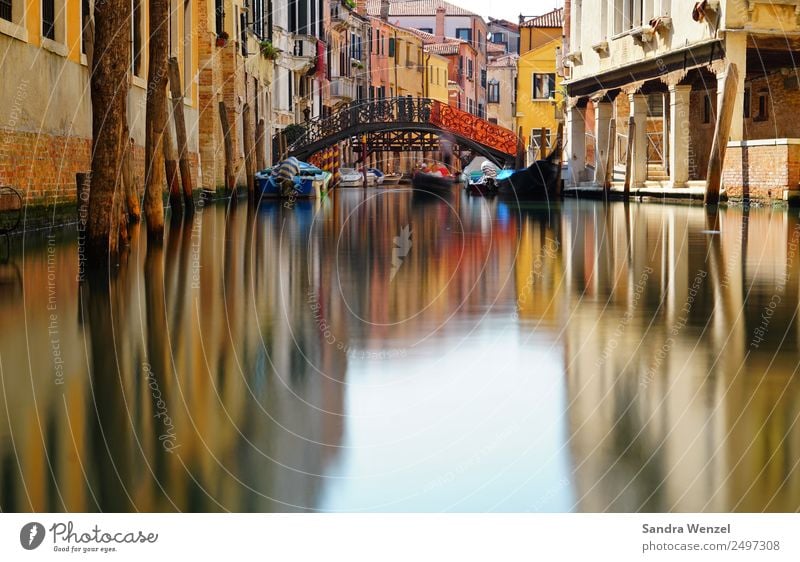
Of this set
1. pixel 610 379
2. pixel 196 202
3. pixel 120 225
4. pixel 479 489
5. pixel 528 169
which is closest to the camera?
pixel 479 489

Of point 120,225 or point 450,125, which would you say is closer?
point 120,225

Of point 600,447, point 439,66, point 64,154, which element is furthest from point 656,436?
point 439,66

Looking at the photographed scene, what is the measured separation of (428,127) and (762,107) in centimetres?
1855

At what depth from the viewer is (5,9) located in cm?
1553

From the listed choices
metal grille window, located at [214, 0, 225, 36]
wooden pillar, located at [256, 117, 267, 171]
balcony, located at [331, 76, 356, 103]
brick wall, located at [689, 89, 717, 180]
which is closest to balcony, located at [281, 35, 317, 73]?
balcony, located at [331, 76, 356, 103]

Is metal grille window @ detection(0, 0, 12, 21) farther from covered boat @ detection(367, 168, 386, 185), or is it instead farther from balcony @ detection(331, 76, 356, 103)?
covered boat @ detection(367, 168, 386, 185)

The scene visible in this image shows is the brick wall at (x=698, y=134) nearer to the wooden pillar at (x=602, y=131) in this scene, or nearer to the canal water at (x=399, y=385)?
the wooden pillar at (x=602, y=131)

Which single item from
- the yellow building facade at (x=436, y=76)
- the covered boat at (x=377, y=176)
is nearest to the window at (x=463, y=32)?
the yellow building facade at (x=436, y=76)

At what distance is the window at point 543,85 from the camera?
56.3 m

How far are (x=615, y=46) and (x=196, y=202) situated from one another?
407 inches

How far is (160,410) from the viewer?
536 centimetres

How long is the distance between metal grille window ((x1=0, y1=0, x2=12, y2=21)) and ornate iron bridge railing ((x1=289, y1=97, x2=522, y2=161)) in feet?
98.8
